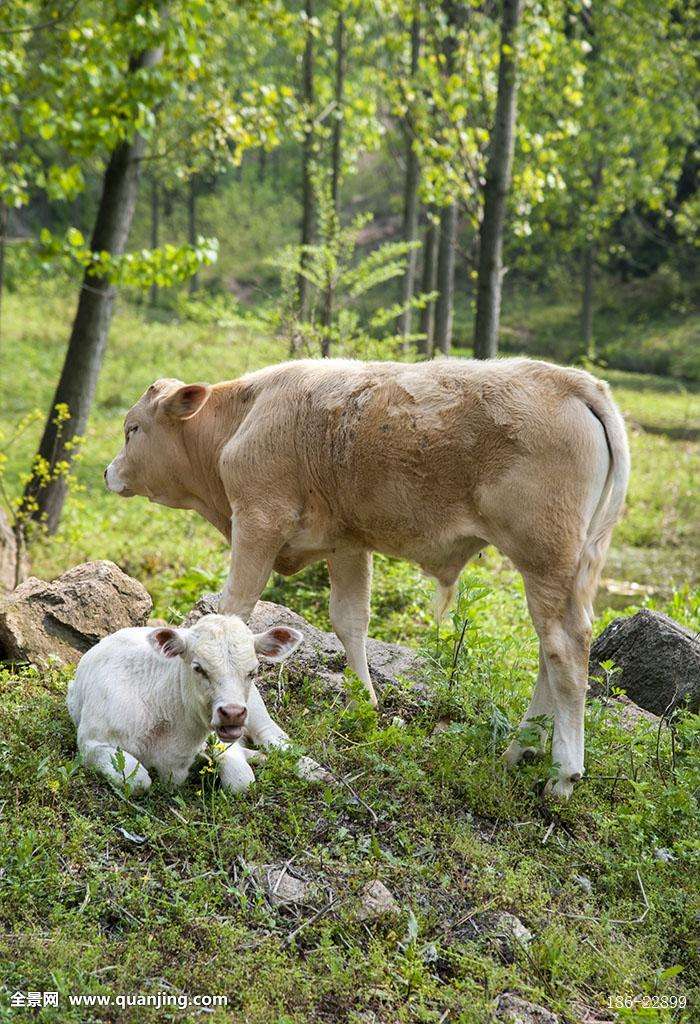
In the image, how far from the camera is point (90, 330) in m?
10.4

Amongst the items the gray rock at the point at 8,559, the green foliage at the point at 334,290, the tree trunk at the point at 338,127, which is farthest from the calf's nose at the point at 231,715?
the tree trunk at the point at 338,127

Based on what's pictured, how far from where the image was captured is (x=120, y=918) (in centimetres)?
420

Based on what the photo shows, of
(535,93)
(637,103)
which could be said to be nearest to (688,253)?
(637,103)

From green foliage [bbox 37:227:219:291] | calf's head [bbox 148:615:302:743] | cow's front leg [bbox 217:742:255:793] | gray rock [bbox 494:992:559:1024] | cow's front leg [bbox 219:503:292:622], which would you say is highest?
green foliage [bbox 37:227:219:291]

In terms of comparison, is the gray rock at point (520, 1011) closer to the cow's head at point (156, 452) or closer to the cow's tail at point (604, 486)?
the cow's tail at point (604, 486)

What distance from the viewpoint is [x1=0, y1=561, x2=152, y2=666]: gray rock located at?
6.38 m

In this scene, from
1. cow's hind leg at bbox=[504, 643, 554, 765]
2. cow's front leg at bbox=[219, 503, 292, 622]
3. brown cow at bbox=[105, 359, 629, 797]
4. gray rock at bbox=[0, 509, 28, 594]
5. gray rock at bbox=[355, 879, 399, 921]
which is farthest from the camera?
gray rock at bbox=[0, 509, 28, 594]

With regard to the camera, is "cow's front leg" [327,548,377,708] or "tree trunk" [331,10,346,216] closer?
"cow's front leg" [327,548,377,708]

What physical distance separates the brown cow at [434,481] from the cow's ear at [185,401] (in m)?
0.01

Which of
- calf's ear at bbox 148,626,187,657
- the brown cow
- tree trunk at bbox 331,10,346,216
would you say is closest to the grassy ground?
the brown cow

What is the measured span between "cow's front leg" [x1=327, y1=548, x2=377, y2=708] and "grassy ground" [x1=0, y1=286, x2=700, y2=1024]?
1.07 feet

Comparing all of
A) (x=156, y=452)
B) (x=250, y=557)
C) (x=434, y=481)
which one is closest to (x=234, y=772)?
(x=250, y=557)

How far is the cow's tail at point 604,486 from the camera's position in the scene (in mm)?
5418

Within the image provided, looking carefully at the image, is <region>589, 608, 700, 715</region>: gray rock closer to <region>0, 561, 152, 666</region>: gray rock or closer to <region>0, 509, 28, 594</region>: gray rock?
<region>0, 561, 152, 666</region>: gray rock
